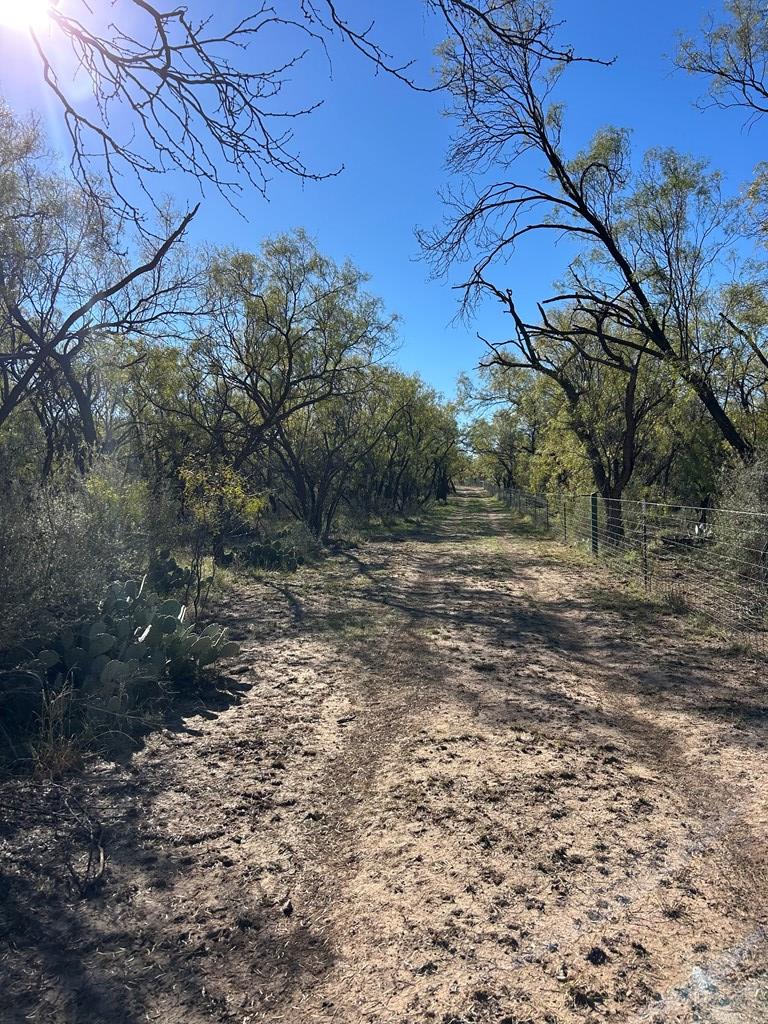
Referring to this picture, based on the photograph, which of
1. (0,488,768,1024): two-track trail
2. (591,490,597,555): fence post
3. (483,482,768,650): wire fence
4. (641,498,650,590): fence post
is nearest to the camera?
(0,488,768,1024): two-track trail

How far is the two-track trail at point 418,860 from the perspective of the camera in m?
2.32

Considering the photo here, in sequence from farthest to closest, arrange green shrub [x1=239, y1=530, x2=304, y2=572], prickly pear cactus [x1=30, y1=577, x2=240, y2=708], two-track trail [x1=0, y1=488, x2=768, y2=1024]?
green shrub [x1=239, y1=530, x2=304, y2=572] < prickly pear cactus [x1=30, y1=577, x2=240, y2=708] < two-track trail [x1=0, y1=488, x2=768, y2=1024]

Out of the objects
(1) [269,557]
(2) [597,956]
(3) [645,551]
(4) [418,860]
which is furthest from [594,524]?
(2) [597,956]

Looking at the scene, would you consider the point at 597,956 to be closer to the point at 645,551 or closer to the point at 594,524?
the point at 645,551

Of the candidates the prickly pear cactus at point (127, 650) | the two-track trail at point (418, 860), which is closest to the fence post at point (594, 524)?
the two-track trail at point (418, 860)

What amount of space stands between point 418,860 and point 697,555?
7.33 meters

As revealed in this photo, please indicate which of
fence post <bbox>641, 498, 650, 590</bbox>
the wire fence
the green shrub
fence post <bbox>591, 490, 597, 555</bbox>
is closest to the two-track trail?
the wire fence

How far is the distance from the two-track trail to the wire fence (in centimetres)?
114

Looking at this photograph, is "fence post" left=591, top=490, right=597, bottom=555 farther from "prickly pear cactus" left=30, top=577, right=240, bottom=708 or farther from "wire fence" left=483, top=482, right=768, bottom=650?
"prickly pear cactus" left=30, top=577, right=240, bottom=708

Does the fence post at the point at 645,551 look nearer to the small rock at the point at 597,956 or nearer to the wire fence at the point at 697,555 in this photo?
the wire fence at the point at 697,555

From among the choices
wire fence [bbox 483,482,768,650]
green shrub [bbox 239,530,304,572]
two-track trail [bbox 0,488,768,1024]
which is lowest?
two-track trail [bbox 0,488,768,1024]

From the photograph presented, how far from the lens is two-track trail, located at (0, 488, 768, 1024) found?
2322mm

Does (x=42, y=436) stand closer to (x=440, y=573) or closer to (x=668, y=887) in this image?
(x=440, y=573)

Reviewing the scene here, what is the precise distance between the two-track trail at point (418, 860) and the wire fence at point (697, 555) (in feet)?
3.75
